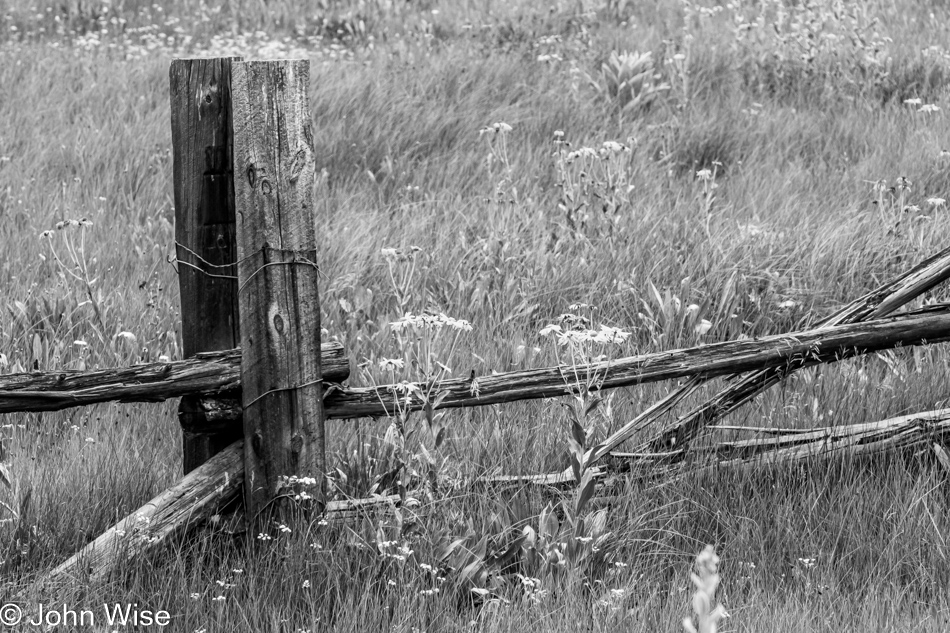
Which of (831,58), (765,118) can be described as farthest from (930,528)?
(831,58)

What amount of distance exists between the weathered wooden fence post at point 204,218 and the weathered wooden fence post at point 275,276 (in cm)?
10

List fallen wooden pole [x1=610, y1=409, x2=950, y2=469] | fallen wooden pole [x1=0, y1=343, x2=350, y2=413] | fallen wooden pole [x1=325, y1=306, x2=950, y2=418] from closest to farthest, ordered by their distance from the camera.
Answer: fallen wooden pole [x1=0, y1=343, x2=350, y2=413]
fallen wooden pole [x1=325, y1=306, x2=950, y2=418]
fallen wooden pole [x1=610, y1=409, x2=950, y2=469]

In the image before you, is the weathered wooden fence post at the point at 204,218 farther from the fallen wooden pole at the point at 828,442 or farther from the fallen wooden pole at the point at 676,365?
the fallen wooden pole at the point at 828,442

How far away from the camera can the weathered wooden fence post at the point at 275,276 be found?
249cm

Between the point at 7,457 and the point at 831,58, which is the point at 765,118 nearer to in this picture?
the point at 831,58

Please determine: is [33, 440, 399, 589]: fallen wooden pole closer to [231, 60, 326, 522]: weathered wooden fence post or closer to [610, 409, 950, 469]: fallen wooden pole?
[231, 60, 326, 522]: weathered wooden fence post

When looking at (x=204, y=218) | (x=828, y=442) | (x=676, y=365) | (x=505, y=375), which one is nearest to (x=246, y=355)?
(x=204, y=218)

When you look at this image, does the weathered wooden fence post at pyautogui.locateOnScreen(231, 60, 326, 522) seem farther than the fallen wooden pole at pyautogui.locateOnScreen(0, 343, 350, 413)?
Yes

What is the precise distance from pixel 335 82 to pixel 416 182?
167cm

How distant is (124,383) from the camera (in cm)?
241

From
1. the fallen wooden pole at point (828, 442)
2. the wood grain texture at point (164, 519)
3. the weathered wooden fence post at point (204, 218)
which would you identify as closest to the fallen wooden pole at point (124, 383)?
the weathered wooden fence post at point (204, 218)

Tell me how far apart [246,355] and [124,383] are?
321 millimetres

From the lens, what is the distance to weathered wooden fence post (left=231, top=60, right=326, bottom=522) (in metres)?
2.49

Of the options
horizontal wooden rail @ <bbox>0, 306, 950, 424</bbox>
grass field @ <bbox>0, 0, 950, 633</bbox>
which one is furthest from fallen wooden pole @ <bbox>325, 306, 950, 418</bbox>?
grass field @ <bbox>0, 0, 950, 633</bbox>
